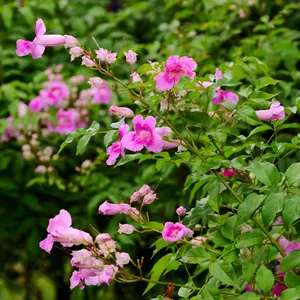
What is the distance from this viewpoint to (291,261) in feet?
5.20

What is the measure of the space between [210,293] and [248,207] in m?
0.20

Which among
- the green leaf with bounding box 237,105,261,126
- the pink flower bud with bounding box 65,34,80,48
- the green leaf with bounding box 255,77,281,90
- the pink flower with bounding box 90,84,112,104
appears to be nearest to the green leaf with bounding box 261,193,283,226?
the green leaf with bounding box 237,105,261,126

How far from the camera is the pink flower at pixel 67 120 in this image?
3.42m

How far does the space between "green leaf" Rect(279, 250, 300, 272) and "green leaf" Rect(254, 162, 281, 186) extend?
6.7 inches

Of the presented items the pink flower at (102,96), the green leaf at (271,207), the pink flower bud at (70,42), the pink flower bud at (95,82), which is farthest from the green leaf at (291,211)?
the pink flower at (102,96)

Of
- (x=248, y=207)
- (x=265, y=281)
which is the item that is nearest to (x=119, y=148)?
(x=248, y=207)

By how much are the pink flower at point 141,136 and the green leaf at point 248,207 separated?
0.74 feet

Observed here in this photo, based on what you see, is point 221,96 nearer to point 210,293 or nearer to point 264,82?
point 264,82

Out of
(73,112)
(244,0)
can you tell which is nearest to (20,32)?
(73,112)

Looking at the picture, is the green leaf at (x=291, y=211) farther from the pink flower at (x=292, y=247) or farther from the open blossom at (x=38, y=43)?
the open blossom at (x=38, y=43)

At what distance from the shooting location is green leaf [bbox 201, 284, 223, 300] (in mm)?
1551

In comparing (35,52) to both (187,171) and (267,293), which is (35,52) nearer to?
(267,293)

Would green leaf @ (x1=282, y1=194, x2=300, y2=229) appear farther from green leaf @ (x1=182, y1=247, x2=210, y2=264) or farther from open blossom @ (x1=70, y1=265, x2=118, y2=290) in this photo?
open blossom @ (x1=70, y1=265, x2=118, y2=290)

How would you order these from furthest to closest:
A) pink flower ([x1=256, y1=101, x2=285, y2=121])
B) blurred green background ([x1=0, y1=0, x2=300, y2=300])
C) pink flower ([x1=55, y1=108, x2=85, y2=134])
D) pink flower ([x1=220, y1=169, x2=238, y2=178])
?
pink flower ([x1=55, y1=108, x2=85, y2=134]), blurred green background ([x1=0, y1=0, x2=300, y2=300]), pink flower ([x1=220, y1=169, x2=238, y2=178]), pink flower ([x1=256, y1=101, x2=285, y2=121])
